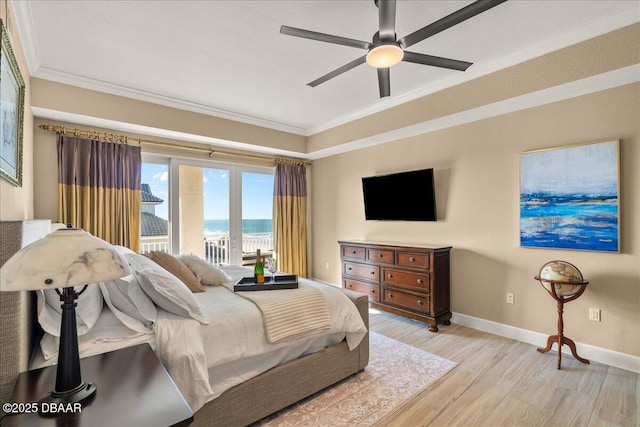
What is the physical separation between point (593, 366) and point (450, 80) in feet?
9.80

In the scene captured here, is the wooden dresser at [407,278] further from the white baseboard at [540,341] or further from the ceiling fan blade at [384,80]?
the ceiling fan blade at [384,80]

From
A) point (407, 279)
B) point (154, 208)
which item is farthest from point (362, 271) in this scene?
point (154, 208)

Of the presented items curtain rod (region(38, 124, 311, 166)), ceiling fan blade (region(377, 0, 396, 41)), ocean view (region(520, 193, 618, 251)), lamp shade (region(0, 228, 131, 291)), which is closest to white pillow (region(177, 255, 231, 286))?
lamp shade (region(0, 228, 131, 291))

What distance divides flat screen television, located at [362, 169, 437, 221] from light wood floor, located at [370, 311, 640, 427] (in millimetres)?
1682

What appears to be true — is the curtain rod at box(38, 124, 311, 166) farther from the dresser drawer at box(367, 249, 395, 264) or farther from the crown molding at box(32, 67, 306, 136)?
the dresser drawer at box(367, 249, 395, 264)

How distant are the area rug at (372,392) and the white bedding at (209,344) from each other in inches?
14.0

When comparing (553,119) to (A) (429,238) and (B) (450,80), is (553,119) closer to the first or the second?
(B) (450,80)

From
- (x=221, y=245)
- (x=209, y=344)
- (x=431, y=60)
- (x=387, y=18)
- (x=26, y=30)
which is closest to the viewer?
(x=209, y=344)

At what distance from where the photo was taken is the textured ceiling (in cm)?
224

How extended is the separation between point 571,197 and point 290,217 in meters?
3.98

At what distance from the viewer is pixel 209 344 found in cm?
178

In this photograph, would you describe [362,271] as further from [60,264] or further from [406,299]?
[60,264]

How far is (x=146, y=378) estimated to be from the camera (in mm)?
1299

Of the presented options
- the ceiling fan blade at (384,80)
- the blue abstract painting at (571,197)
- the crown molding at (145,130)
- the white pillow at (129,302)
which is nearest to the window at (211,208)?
the crown molding at (145,130)
